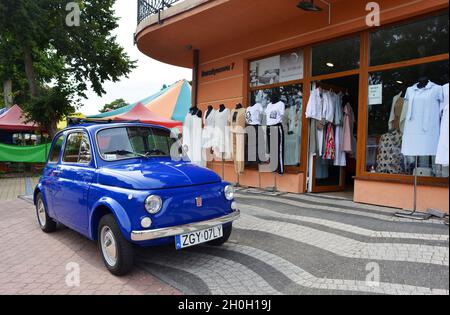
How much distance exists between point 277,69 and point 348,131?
2362 mm

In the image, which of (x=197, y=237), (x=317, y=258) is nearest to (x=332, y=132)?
(x=317, y=258)

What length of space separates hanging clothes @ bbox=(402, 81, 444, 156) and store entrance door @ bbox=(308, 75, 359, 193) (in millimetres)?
2120

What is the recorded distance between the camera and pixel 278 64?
8.46 meters

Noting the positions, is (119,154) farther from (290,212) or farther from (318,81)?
(318,81)

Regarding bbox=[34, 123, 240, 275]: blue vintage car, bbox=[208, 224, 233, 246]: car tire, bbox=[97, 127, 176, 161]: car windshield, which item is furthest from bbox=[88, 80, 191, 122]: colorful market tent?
bbox=[208, 224, 233, 246]: car tire

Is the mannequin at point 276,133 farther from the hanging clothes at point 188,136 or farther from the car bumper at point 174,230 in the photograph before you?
the car bumper at point 174,230

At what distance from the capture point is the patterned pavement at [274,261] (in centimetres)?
331

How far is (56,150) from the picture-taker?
5496mm

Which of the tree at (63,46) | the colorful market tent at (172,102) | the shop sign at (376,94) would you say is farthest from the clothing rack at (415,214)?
the colorful market tent at (172,102)

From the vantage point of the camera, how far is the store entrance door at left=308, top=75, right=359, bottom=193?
754 centimetres

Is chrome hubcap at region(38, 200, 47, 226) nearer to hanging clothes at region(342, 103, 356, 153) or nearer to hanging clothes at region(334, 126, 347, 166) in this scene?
hanging clothes at region(334, 126, 347, 166)

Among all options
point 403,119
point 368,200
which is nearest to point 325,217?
point 368,200

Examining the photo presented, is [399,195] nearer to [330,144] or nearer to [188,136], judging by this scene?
[330,144]
